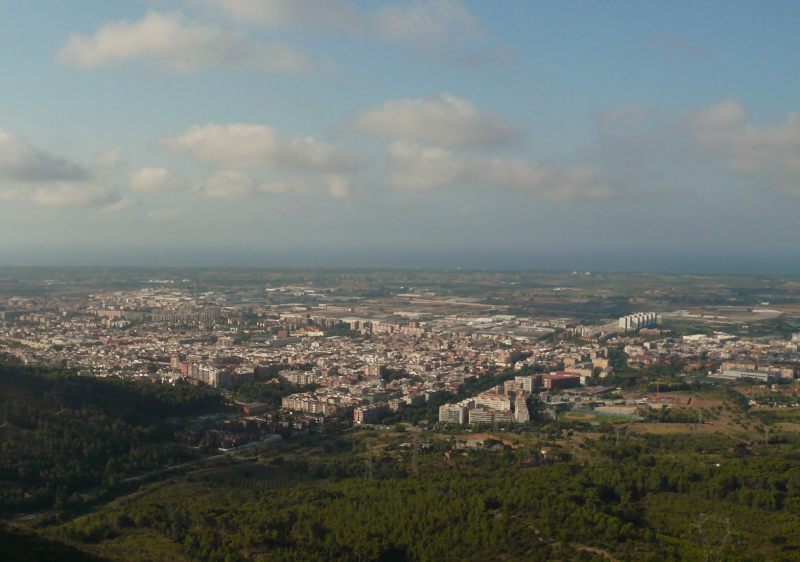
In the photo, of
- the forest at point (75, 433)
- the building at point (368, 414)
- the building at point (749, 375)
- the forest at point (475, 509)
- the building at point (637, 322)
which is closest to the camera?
the forest at point (475, 509)

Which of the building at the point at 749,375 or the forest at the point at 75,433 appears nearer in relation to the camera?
the forest at the point at 75,433

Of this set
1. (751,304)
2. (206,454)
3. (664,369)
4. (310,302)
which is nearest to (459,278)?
(310,302)

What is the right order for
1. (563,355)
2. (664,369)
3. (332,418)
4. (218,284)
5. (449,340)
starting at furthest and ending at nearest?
(218,284)
(449,340)
(563,355)
(664,369)
(332,418)

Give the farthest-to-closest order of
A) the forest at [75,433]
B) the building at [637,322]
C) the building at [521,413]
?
the building at [637,322]
the building at [521,413]
the forest at [75,433]

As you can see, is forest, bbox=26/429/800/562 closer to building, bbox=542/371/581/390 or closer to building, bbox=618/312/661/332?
building, bbox=542/371/581/390

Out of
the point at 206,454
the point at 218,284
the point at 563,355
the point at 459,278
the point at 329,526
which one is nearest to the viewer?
the point at 329,526

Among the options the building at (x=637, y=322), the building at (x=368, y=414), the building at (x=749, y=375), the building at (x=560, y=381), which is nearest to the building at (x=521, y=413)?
the building at (x=368, y=414)

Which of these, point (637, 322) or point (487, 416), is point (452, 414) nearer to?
point (487, 416)

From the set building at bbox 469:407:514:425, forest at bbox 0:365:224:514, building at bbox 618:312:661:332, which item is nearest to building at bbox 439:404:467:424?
building at bbox 469:407:514:425

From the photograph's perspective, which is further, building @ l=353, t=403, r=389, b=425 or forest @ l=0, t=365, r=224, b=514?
building @ l=353, t=403, r=389, b=425

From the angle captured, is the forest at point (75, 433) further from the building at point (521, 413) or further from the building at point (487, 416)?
the building at point (521, 413)

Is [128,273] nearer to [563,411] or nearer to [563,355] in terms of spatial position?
[563,355]
